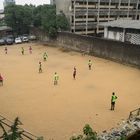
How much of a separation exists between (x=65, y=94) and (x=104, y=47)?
43.8ft

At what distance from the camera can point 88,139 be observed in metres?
8.22

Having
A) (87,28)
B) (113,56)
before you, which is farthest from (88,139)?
(87,28)

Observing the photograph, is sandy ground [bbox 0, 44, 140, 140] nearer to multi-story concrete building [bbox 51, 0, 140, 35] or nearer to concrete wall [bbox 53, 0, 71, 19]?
multi-story concrete building [bbox 51, 0, 140, 35]

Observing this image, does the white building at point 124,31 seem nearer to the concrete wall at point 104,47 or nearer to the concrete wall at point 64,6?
the concrete wall at point 104,47

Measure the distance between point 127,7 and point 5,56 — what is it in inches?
999

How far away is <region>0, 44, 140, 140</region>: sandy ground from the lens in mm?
15961

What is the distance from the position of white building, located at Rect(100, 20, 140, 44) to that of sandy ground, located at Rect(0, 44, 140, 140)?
14.5 ft

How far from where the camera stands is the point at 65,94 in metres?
20.8

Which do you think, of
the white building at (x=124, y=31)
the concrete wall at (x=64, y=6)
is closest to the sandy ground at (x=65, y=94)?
the white building at (x=124, y=31)

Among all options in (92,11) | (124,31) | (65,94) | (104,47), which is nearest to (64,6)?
(92,11)

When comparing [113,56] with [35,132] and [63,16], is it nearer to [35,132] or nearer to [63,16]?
[63,16]

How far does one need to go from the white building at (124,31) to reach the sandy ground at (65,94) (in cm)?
443

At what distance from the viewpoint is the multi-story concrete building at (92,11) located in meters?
42.1

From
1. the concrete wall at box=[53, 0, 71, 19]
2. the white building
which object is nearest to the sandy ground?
the white building
